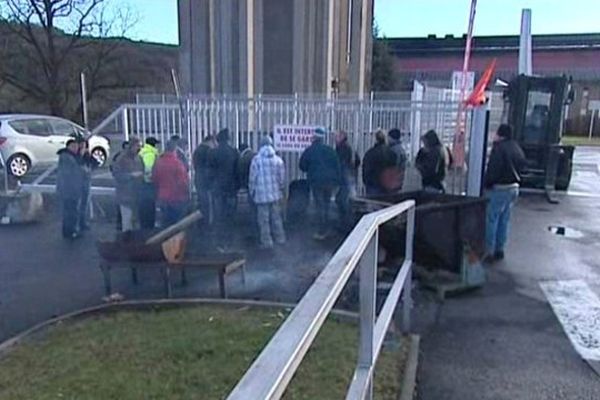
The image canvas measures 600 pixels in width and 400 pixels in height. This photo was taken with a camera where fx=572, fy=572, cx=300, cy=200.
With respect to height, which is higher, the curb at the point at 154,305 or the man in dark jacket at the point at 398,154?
the man in dark jacket at the point at 398,154

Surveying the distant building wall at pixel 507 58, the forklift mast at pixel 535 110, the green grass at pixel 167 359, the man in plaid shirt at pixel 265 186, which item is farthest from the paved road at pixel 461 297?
the distant building wall at pixel 507 58

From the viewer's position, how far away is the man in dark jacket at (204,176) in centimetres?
970

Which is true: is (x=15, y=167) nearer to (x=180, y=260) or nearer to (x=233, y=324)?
(x=180, y=260)

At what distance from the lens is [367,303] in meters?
2.52

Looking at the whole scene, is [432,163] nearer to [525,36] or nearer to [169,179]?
[169,179]

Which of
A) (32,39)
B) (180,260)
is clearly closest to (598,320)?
(180,260)

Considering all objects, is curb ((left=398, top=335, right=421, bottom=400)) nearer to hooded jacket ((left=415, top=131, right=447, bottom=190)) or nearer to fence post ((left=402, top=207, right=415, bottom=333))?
fence post ((left=402, top=207, right=415, bottom=333))

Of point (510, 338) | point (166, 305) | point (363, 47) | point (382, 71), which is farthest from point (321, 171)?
point (382, 71)

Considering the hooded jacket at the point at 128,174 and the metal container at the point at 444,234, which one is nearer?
the metal container at the point at 444,234

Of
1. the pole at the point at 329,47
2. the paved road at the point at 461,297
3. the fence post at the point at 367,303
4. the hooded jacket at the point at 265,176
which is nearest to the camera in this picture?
the fence post at the point at 367,303

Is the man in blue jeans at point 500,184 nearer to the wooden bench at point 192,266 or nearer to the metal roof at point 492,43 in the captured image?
the wooden bench at point 192,266

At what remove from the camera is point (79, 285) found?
6875 millimetres

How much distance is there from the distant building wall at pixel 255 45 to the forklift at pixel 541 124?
6014 mm

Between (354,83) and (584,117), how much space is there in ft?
74.4
